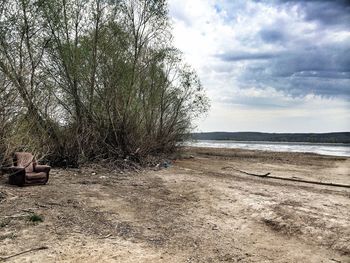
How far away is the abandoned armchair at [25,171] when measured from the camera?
11.0 meters

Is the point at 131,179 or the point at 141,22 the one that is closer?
the point at 131,179

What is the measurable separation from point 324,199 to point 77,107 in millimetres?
10571

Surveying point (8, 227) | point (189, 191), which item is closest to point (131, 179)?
point (189, 191)

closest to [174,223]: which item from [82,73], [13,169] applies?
[13,169]

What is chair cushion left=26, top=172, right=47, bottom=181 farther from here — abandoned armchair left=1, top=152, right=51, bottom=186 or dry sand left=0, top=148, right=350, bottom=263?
dry sand left=0, top=148, right=350, bottom=263

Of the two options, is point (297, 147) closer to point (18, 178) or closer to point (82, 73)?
point (82, 73)

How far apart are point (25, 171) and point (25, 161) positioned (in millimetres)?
471

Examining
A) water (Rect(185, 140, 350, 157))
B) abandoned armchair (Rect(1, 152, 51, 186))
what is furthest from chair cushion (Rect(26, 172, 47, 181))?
water (Rect(185, 140, 350, 157))

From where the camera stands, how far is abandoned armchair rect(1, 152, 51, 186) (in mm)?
10992

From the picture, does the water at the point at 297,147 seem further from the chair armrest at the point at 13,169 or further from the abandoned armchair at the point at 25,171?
the chair armrest at the point at 13,169

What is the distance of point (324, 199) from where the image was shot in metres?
10.5

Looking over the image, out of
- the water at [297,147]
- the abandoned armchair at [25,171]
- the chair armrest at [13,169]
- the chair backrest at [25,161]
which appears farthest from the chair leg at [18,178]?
the water at [297,147]

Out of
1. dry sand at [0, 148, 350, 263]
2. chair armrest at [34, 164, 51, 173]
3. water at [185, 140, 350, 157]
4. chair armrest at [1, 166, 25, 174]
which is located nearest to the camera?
dry sand at [0, 148, 350, 263]

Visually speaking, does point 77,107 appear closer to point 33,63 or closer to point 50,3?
point 33,63
